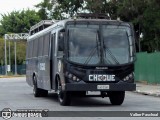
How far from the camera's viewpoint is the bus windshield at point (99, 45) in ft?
56.3

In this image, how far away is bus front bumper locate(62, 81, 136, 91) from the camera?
16.9 m

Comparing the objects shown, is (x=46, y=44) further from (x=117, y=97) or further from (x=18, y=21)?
(x=18, y=21)

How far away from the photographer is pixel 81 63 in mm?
17016

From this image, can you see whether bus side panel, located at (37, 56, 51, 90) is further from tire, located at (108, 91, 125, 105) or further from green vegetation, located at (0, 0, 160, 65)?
green vegetation, located at (0, 0, 160, 65)

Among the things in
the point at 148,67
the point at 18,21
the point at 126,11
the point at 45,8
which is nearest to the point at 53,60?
the point at 148,67

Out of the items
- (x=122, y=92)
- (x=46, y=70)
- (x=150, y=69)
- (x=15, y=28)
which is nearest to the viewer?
(x=122, y=92)

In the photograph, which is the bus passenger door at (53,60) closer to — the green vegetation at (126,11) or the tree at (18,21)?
the green vegetation at (126,11)

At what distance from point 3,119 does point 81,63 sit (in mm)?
4197

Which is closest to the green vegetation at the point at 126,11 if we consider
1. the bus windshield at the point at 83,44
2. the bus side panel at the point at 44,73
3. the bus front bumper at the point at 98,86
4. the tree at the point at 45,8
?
the tree at the point at 45,8

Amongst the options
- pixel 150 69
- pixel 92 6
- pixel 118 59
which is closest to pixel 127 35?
pixel 118 59

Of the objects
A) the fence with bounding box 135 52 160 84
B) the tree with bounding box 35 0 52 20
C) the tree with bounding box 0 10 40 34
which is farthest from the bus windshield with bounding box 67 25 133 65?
the tree with bounding box 0 10 40 34

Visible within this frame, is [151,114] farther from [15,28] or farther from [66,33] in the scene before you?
[15,28]

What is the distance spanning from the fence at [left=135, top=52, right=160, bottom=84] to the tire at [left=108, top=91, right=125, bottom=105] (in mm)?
13009

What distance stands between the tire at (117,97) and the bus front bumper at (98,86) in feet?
A: 3.47
